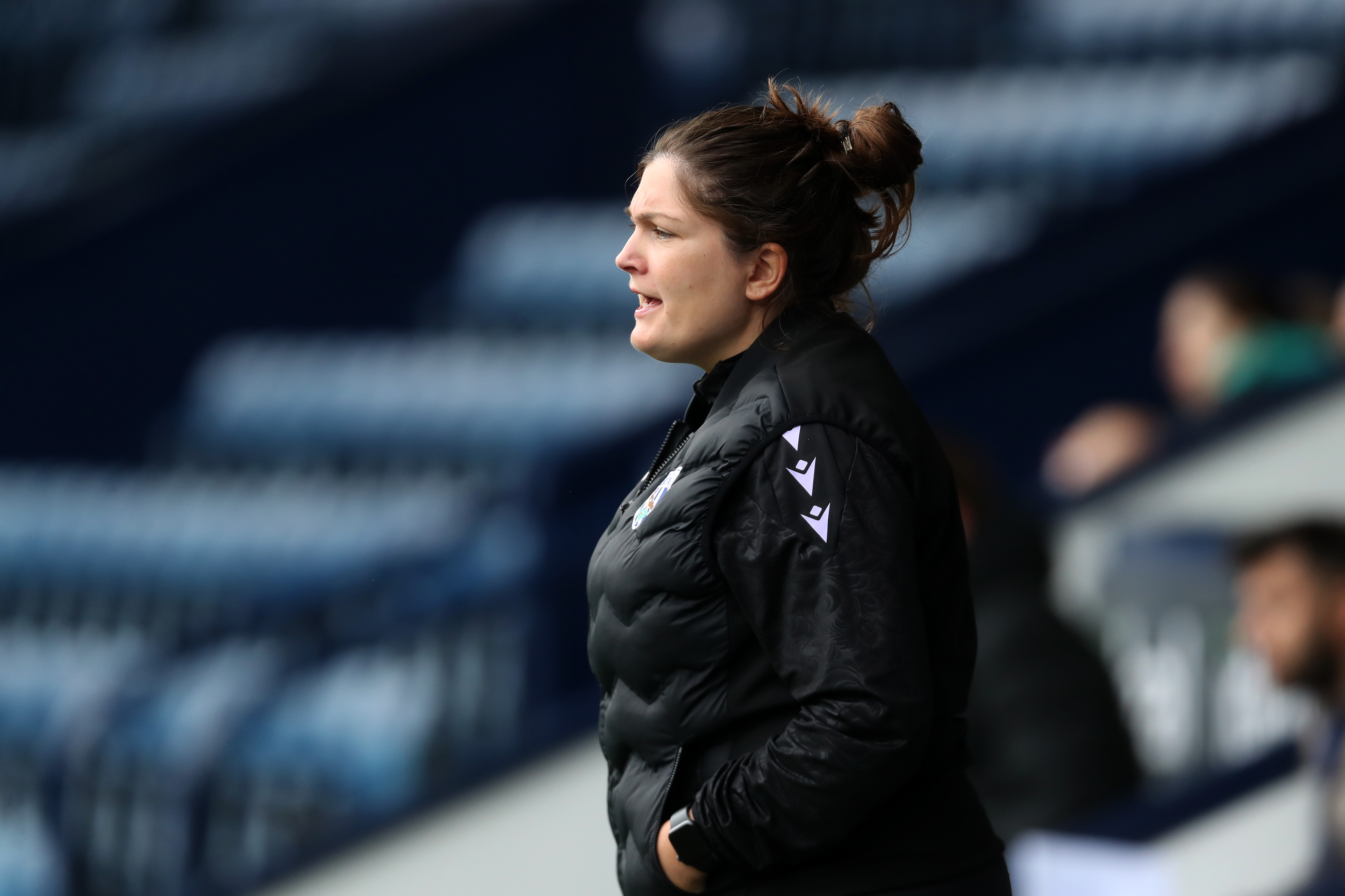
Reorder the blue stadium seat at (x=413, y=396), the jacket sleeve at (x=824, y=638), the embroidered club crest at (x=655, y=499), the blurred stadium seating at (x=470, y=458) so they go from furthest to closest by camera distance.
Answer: the blue stadium seat at (x=413, y=396) → the blurred stadium seating at (x=470, y=458) → the embroidered club crest at (x=655, y=499) → the jacket sleeve at (x=824, y=638)

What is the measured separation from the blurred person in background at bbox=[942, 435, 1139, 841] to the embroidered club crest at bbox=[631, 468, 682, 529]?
1.61 meters

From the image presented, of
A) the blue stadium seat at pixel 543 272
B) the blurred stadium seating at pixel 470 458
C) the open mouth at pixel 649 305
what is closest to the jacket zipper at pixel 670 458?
the open mouth at pixel 649 305

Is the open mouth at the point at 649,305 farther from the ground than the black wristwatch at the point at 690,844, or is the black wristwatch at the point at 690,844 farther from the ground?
the open mouth at the point at 649,305

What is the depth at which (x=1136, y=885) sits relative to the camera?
2.97 m

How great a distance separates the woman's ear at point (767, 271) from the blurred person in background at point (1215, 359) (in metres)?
2.43

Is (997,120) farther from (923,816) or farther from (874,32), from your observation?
(923,816)

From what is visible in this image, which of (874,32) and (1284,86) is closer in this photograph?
(1284,86)

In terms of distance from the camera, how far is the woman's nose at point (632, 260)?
55.7 inches

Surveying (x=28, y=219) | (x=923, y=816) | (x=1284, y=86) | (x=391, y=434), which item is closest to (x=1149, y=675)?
(x=923, y=816)

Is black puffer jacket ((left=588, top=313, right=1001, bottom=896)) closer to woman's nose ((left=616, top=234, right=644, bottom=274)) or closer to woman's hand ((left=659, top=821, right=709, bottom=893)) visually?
woman's hand ((left=659, top=821, right=709, bottom=893))

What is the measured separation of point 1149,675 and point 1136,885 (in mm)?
680

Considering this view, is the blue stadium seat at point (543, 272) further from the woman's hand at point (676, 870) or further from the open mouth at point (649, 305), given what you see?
the woman's hand at point (676, 870)

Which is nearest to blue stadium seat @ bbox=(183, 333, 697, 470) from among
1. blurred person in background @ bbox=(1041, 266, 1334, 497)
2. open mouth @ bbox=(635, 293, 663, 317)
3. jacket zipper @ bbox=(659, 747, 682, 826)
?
blurred person in background @ bbox=(1041, 266, 1334, 497)

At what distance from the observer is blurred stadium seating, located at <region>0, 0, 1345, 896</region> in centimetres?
372
